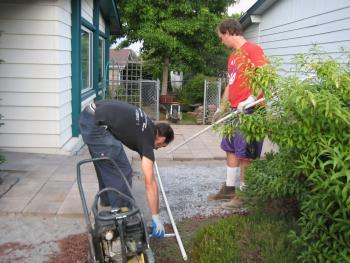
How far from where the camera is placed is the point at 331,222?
2.52 m

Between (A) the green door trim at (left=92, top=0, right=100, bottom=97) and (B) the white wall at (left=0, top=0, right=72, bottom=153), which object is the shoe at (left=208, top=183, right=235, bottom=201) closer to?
(B) the white wall at (left=0, top=0, right=72, bottom=153)

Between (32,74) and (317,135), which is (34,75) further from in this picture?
(317,135)

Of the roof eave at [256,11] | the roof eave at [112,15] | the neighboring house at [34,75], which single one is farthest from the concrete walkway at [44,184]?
the roof eave at [256,11]

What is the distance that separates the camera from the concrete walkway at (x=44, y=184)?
428 centimetres

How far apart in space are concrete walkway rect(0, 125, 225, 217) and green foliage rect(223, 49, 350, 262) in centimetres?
97

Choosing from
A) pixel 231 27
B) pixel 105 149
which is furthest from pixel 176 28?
pixel 105 149

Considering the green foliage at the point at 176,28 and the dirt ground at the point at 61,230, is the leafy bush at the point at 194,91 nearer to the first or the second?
the green foliage at the point at 176,28

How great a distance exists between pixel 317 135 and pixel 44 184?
3567mm

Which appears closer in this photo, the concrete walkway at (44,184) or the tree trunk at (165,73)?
the concrete walkway at (44,184)

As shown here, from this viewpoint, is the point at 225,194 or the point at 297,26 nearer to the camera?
the point at 225,194

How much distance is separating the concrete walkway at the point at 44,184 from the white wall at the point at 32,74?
0.30 metres

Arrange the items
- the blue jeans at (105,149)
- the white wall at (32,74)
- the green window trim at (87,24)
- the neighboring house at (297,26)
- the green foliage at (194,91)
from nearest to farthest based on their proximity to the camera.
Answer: the blue jeans at (105,149) → the white wall at (32,74) → the neighboring house at (297,26) → the green window trim at (87,24) → the green foliage at (194,91)

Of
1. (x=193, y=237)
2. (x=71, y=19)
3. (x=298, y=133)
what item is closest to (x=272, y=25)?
(x=71, y=19)

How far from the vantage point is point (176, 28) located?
537 inches
